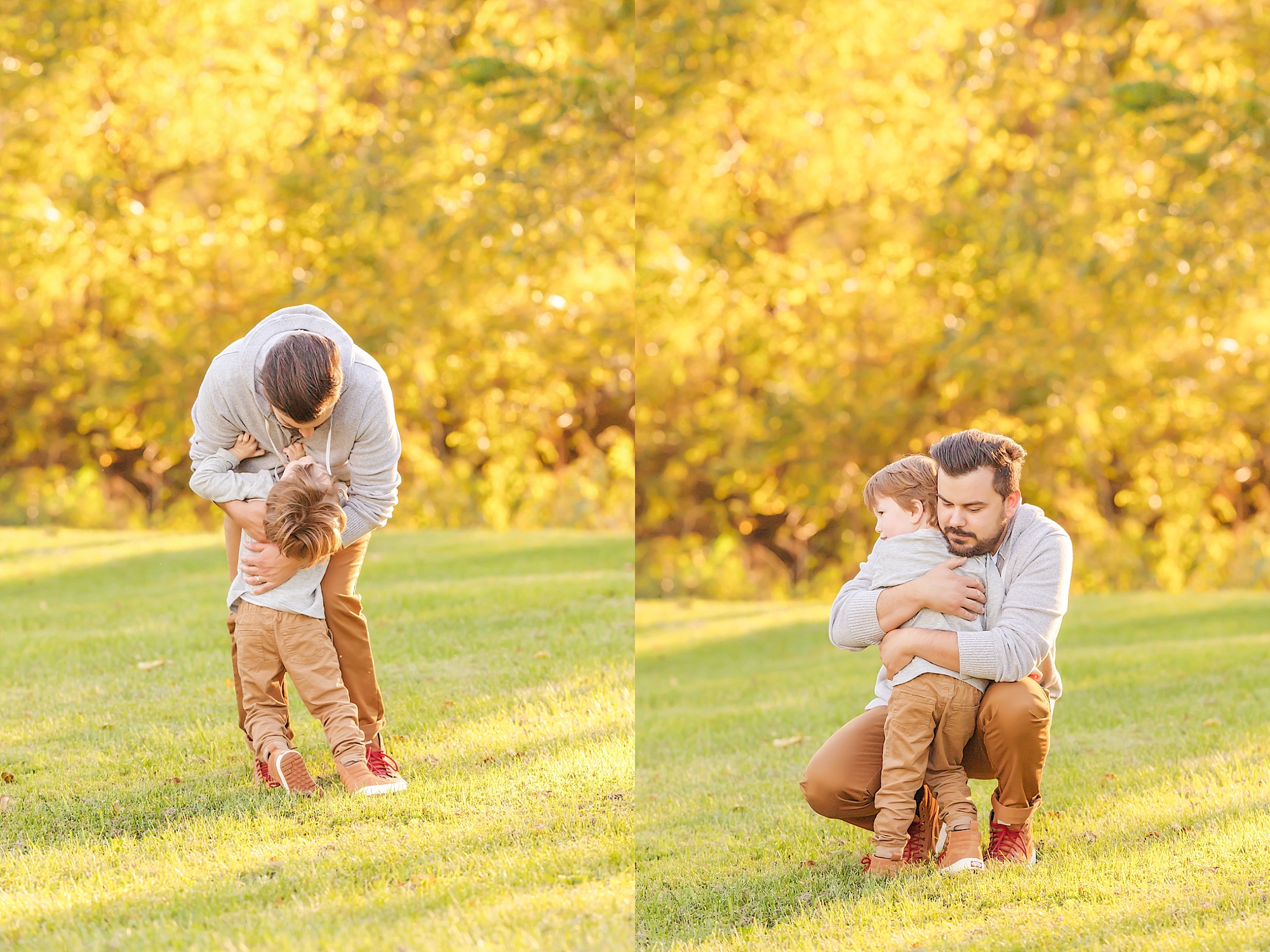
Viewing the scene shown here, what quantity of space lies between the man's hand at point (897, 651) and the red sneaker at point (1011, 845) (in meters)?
0.47

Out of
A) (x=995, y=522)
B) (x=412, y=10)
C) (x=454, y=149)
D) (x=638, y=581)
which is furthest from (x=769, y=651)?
(x=412, y=10)

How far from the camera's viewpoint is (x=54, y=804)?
325cm

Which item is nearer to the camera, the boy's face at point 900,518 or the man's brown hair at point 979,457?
the man's brown hair at point 979,457

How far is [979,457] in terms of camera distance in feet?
8.94

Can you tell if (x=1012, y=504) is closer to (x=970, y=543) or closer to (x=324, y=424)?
(x=970, y=543)

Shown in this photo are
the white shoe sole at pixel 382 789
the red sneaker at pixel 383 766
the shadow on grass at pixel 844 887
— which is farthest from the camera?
the red sneaker at pixel 383 766

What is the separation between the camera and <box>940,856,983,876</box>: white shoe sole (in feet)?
8.94

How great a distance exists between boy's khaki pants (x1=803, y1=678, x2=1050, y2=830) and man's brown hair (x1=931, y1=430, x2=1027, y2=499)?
46 cm

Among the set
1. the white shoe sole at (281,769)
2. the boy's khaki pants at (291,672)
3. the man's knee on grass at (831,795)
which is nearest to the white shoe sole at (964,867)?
the man's knee on grass at (831,795)

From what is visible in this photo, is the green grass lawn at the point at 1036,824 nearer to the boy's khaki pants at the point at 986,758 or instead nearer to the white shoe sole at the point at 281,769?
the boy's khaki pants at the point at 986,758

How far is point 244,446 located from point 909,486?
5.67ft

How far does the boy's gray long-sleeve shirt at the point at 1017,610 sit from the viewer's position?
267cm

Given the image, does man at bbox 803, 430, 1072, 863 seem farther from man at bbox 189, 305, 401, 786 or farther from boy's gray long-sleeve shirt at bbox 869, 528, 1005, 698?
man at bbox 189, 305, 401, 786

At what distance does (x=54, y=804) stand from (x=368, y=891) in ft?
3.94
